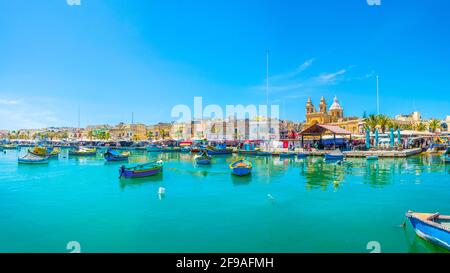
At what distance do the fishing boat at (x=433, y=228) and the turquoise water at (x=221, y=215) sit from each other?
0.37 metres

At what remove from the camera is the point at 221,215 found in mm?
14227

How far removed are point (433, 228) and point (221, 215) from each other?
8.83 meters

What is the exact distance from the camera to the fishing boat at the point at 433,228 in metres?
9.18

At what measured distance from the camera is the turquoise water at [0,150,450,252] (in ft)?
34.8

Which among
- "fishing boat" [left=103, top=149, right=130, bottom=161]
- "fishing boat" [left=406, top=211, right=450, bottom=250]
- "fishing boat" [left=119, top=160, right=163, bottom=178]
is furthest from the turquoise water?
"fishing boat" [left=103, top=149, right=130, bottom=161]

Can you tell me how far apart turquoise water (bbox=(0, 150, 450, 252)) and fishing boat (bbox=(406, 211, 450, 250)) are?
37 centimetres

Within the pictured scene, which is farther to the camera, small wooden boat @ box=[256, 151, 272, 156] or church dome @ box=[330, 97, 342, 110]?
church dome @ box=[330, 97, 342, 110]

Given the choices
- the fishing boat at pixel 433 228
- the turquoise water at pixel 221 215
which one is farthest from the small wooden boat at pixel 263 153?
the fishing boat at pixel 433 228

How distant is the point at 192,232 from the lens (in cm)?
1176

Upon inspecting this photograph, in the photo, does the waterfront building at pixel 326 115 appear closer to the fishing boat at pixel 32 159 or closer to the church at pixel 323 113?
the church at pixel 323 113

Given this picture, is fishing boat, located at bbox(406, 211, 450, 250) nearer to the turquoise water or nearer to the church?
the turquoise water

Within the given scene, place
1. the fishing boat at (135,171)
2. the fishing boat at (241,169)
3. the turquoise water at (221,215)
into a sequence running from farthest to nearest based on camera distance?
1. the fishing boat at (241,169)
2. the fishing boat at (135,171)
3. the turquoise water at (221,215)
